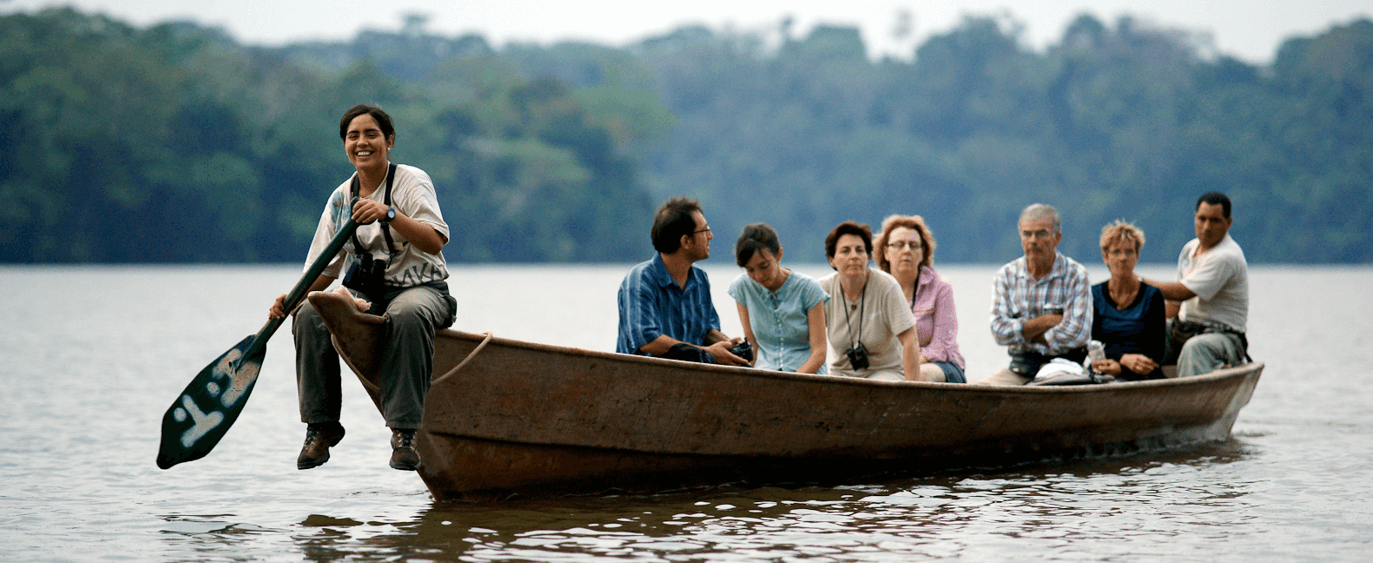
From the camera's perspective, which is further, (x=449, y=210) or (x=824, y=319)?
(x=449, y=210)

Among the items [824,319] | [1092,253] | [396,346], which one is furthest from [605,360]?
[1092,253]

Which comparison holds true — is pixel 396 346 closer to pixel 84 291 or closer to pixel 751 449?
pixel 751 449

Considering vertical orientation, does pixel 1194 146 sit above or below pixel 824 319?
above

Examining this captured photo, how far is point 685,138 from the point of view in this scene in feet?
258

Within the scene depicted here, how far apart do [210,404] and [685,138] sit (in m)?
73.7

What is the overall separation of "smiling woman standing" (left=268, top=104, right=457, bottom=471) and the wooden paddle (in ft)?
0.74

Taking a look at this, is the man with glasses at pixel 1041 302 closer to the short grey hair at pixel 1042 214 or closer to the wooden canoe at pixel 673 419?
the short grey hair at pixel 1042 214

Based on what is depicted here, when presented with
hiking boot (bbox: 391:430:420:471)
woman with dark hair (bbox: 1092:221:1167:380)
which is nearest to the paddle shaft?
hiking boot (bbox: 391:430:420:471)

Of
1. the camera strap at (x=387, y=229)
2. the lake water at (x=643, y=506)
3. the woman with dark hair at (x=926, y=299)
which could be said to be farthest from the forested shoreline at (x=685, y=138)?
the camera strap at (x=387, y=229)

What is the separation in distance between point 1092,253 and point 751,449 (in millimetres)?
64237

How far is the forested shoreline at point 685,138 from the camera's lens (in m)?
48.5

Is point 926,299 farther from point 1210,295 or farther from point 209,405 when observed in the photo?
point 209,405

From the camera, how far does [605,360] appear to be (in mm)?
5820

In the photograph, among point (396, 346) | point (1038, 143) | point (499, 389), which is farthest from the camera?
point (1038, 143)
